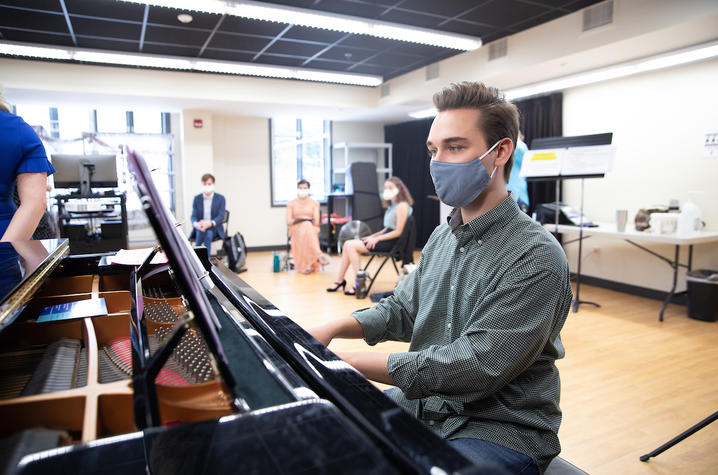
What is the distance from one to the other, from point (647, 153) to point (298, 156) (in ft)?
20.9

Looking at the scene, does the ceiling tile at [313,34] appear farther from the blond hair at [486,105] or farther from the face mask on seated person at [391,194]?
the blond hair at [486,105]

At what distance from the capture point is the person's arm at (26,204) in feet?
6.24

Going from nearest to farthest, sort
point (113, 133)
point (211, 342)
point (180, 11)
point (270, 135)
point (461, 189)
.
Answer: point (211, 342) → point (461, 189) → point (180, 11) → point (113, 133) → point (270, 135)

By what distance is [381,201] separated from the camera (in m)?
9.20

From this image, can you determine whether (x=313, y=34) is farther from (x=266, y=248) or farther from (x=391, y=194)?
(x=266, y=248)

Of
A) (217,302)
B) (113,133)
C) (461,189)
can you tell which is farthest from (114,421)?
(113,133)

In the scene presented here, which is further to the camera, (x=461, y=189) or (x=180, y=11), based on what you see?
(x=180, y=11)

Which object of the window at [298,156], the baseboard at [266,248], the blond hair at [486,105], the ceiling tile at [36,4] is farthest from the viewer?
the window at [298,156]

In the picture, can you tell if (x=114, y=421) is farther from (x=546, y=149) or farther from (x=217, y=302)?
(x=546, y=149)

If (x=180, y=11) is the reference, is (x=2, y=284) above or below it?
below

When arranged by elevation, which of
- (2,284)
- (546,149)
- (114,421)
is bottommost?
(114,421)

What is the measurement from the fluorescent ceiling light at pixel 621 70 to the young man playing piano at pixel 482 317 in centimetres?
417

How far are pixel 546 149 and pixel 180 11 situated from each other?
153 inches

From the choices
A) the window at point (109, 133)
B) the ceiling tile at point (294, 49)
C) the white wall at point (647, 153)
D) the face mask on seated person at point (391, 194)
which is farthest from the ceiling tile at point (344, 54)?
the window at point (109, 133)
